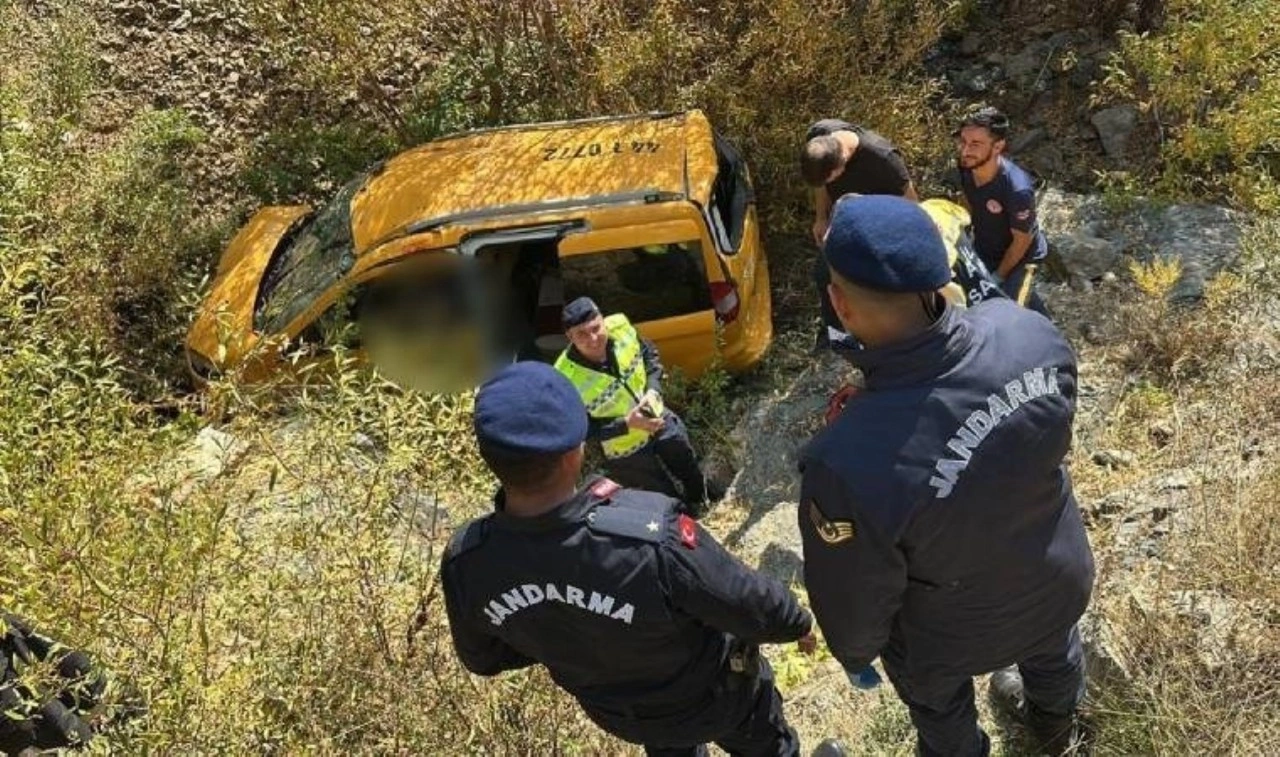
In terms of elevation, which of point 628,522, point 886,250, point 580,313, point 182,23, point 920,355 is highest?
point 886,250

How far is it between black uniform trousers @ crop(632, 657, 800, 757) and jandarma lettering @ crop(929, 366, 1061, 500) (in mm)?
980

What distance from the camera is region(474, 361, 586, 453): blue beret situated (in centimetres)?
218

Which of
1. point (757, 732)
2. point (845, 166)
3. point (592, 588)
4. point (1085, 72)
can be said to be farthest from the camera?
point (1085, 72)

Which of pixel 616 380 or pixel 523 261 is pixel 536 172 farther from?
pixel 616 380

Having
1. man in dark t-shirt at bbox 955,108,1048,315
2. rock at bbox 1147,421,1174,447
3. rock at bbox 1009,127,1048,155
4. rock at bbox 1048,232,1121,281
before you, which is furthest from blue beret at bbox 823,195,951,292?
rock at bbox 1009,127,1048,155

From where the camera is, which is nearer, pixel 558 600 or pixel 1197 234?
pixel 558 600

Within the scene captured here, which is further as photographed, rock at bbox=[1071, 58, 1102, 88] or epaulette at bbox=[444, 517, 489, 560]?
rock at bbox=[1071, 58, 1102, 88]

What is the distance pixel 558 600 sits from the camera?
2361mm

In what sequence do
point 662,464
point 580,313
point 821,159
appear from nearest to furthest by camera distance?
point 821,159 < point 580,313 < point 662,464

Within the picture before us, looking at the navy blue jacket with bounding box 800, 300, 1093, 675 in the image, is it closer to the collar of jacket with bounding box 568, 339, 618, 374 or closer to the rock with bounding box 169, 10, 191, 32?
the collar of jacket with bounding box 568, 339, 618, 374

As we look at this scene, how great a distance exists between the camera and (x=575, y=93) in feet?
25.9

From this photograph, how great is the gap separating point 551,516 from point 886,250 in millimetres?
907

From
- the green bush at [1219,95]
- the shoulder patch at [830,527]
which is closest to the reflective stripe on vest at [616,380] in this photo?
the shoulder patch at [830,527]

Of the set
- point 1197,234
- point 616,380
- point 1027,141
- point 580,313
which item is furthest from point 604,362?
point 1027,141
